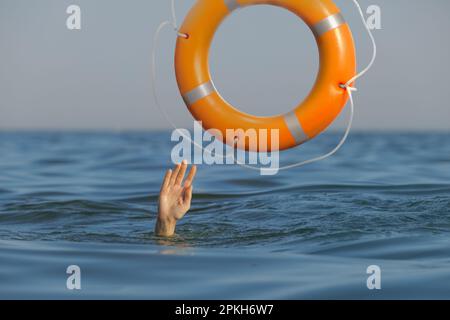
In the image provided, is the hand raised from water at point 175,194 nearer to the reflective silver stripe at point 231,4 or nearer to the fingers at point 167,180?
the fingers at point 167,180

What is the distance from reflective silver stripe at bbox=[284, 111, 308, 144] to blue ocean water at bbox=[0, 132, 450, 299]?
0.56 meters

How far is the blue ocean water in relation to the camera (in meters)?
3.47

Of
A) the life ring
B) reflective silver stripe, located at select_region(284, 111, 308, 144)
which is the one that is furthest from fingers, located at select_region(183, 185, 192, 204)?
reflective silver stripe, located at select_region(284, 111, 308, 144)

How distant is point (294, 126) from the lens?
477cm

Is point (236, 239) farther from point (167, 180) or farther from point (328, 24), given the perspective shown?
point (328, 24)

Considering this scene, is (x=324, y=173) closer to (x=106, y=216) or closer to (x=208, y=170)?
(x=208, y=170)

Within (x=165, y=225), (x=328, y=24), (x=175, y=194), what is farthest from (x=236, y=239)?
(x=328, y=24)

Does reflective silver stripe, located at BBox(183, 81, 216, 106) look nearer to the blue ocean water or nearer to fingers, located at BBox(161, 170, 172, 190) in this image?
fingers, located at BBox(161, 170, 172, 190)

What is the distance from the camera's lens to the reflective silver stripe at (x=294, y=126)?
476 cm

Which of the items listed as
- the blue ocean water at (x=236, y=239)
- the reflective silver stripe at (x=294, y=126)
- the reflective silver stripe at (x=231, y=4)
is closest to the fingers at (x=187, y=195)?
the blue ocean water at (x=236, y=239)

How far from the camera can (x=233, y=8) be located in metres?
4.80

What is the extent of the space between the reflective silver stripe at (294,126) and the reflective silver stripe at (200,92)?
0.46 metres

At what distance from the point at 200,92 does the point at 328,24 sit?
82 centimetres
